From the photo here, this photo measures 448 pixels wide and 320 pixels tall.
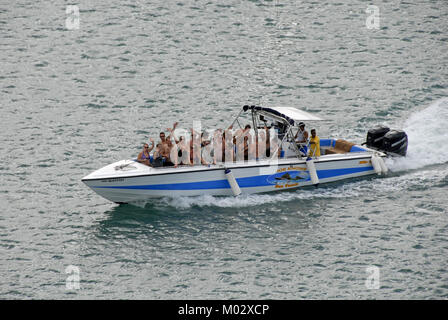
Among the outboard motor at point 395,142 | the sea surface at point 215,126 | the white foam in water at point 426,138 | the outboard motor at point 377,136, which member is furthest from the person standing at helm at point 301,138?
the white foam in water at point 426,138

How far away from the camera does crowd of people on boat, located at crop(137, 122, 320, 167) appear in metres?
24.3

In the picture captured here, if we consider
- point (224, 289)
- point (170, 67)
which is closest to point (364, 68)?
point (170, 67)

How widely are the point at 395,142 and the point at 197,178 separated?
23.5 ft

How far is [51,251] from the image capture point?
72.1ft

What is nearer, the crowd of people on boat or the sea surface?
the sea surface

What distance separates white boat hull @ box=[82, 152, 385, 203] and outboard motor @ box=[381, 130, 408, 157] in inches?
79.4

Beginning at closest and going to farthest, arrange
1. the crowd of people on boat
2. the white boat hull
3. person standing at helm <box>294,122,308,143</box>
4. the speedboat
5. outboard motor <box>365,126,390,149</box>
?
the white boat hull → the speedboat → the crowd of people on boat → person standing at helm <box>294,122,308,143</box> → outboard motor <box>365,126,390,149</box>

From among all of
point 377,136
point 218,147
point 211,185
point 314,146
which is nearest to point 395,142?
point 377,136

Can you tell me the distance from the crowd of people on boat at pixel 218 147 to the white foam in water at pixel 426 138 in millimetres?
3593

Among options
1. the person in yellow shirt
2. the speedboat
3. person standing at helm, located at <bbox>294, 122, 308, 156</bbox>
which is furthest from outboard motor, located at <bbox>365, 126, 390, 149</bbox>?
person standing at helm, located at <bbox>294, 122, 308, 156</bbox>

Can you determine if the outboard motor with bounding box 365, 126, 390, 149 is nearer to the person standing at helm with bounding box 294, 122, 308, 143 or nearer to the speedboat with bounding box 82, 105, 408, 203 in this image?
the speedboat with bounding box 82, 105, 408, 203

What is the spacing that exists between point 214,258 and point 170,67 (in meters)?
15.6

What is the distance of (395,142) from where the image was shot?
2695cm
